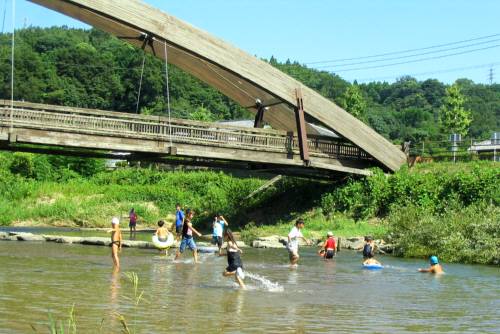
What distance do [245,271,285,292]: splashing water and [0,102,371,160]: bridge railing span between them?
12.3 metres

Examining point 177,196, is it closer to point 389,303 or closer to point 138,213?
point 138,213

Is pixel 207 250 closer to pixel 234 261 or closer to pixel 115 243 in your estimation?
pixel 115 243

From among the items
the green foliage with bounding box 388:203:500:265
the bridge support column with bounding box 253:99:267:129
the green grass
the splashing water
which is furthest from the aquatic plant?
the bridge support column with bounding box 253:99:267:129

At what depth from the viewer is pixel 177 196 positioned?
48094 mm

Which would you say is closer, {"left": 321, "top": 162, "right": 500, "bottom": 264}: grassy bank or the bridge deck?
{"left": 321, "top": 162, "right": 500, "bottom": 264}: grassy bank

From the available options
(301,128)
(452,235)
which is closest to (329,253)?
(452,235)

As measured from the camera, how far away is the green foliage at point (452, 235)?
80.8 ft

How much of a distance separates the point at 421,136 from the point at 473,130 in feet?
162

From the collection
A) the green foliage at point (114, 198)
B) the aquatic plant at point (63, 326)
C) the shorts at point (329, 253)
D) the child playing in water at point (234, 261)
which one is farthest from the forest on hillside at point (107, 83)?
the aquatic plant at point (63, 326)

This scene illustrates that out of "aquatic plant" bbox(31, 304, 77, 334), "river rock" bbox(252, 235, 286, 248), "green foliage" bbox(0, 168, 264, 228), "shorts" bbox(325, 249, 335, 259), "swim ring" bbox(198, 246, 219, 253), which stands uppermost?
"green foliage" bbox(0, 168, 264, 228)

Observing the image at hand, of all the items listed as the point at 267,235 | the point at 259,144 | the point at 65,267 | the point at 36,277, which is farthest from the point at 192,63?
the point at 36,277

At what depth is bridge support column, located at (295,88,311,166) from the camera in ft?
114

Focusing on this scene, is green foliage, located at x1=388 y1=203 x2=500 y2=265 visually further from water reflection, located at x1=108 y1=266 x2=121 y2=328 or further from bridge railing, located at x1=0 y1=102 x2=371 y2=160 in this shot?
water reflection, located at x1=108 y1=266 x2=121 y2=328

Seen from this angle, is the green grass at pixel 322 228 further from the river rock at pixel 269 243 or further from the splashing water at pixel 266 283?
the splashing water at pixel 266 283
